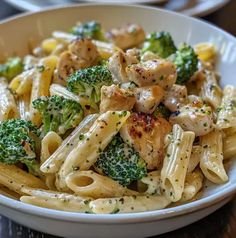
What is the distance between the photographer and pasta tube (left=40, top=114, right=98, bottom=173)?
4.95 ft

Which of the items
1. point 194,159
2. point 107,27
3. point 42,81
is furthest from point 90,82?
point 107,27

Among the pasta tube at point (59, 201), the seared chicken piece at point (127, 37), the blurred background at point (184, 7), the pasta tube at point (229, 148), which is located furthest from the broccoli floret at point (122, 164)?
the blurred background at point (184, 7)

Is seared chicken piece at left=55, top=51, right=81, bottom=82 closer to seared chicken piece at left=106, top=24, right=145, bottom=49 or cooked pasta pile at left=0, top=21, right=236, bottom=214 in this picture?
cooked pasta pile at left=0, top=21, right=236, bottom=214

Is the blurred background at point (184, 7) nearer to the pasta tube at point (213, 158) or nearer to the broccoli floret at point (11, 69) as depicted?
the broccoli floret at point (11, 69)

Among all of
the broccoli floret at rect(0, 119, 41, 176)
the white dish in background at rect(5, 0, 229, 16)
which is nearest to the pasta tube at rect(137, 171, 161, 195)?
the broccoli floret at rect(0, 119, 41, 176)

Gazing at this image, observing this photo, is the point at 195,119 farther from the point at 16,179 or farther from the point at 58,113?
the point at 16,179

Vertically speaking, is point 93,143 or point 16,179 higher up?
point 93,143

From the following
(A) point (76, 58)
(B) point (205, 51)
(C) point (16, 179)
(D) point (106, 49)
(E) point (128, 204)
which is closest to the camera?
(E) point (128, 204)

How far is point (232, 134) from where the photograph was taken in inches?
67.4

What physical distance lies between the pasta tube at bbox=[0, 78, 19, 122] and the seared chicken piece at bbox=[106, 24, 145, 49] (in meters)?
0.57

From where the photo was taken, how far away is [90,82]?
63.8 inches

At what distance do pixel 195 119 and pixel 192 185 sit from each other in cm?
21

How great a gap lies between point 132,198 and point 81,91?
0.40m

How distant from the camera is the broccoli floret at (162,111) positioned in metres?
1.68
